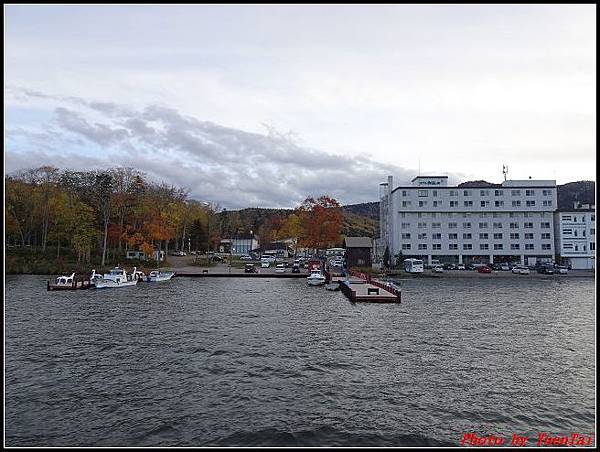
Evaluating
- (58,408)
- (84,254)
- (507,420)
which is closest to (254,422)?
(58,408)

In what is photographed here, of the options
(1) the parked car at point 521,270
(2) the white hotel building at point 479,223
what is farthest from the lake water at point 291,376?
(2) the white hotel building at point 479,223

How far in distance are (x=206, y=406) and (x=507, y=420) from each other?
909 cm

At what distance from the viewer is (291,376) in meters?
17.8

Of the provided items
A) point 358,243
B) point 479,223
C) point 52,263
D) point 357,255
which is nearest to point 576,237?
point 479,223

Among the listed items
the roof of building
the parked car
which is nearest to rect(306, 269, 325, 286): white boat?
the roof of building

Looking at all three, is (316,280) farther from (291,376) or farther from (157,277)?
(291,376)

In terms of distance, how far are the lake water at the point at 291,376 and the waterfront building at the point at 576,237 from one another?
206ft

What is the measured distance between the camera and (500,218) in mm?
90188

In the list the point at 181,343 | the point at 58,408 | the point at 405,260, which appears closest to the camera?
the point at 58,408

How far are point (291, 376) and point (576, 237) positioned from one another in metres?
88.0

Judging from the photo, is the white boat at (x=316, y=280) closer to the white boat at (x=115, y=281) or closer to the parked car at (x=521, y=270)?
the white boat at (x=115, y=281)

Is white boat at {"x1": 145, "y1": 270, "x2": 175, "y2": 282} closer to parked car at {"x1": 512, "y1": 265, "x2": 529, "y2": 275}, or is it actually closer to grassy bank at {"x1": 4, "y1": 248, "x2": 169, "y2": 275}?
grassy bank at {"x1": 4, "y1": 248, "x2": 169, "y2": 275}

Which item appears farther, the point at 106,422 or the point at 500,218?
the point at 500,218

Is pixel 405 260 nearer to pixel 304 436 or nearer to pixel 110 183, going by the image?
pixel 110 183
